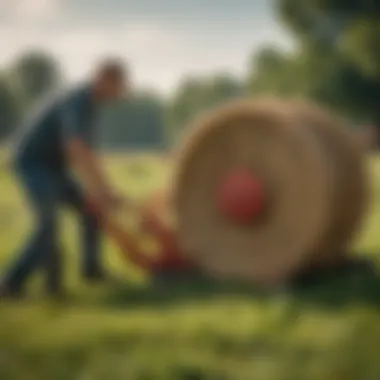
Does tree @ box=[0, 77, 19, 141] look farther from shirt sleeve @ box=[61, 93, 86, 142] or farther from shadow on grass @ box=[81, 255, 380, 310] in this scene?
shadow on grass @ box=[81, 255, 380, 310]

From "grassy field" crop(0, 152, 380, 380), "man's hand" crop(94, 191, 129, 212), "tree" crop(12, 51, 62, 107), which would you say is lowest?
"grassy field" crop(0, 152, 380, 380)

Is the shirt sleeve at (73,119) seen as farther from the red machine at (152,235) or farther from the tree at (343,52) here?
the tree at (343,52)

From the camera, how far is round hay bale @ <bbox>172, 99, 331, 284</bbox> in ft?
3.74

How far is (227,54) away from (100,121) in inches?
7.7

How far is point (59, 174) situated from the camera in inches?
47.5

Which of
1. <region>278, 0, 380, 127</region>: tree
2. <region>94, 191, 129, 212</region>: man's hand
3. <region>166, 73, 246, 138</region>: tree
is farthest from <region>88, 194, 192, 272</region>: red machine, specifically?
<region>278, 0, 380, 127</region>: tree

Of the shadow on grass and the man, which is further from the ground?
the man

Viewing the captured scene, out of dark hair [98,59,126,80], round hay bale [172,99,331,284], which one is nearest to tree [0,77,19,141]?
dark hair [98,59,126,80]

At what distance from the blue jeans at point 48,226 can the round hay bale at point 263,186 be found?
127 millimetres

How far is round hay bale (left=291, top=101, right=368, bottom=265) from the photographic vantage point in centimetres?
113

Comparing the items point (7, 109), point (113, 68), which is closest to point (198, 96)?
point (113, 68)

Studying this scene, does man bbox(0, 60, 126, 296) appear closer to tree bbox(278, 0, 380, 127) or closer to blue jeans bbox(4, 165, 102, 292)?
blue jeans bbox(4, 165, 102, 292)

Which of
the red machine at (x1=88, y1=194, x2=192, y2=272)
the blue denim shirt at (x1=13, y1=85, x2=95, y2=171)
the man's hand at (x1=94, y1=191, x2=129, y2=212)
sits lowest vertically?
the red machine at (x1=88, y1=194, x2=192, y2=272)

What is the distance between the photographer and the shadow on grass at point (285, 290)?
1171 mm
